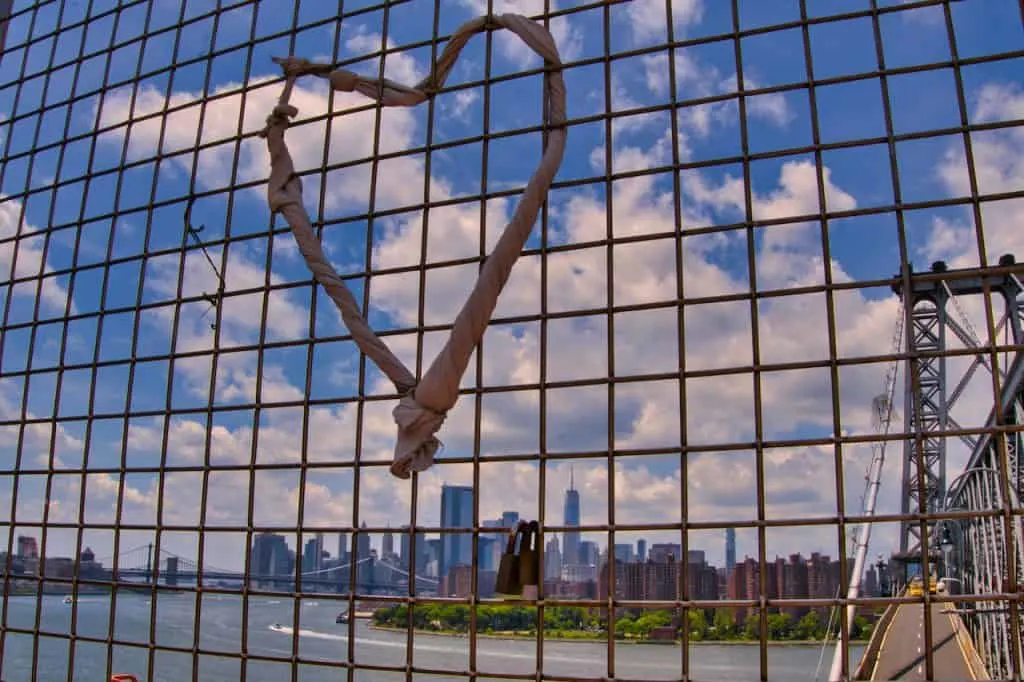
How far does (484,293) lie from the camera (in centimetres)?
314

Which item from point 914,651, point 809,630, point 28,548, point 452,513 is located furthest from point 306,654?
point 452,513

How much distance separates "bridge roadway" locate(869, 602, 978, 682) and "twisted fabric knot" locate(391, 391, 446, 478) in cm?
853

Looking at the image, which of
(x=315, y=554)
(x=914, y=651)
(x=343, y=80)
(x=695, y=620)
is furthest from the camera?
(x=914, y=651)

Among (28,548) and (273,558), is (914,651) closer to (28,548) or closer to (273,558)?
(273,558)

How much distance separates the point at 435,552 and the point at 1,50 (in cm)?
444

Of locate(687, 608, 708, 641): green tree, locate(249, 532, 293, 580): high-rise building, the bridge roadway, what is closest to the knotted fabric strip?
locate(687, 608, 708, 641): green tree

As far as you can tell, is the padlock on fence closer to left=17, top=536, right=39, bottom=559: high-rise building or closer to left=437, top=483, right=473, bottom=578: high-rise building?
left=437, top=483, right=473, bottom=578: high-rise building

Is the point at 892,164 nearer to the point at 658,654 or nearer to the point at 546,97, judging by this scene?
the point at 546,97

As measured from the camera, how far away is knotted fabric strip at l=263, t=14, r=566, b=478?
3080 mm

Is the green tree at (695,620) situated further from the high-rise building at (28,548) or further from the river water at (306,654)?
the river water at (306,654)

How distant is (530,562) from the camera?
10.2 feet

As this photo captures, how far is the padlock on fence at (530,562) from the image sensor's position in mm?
3082

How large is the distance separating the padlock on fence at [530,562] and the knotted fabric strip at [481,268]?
A: 0.46 m

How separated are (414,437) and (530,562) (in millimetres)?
622
